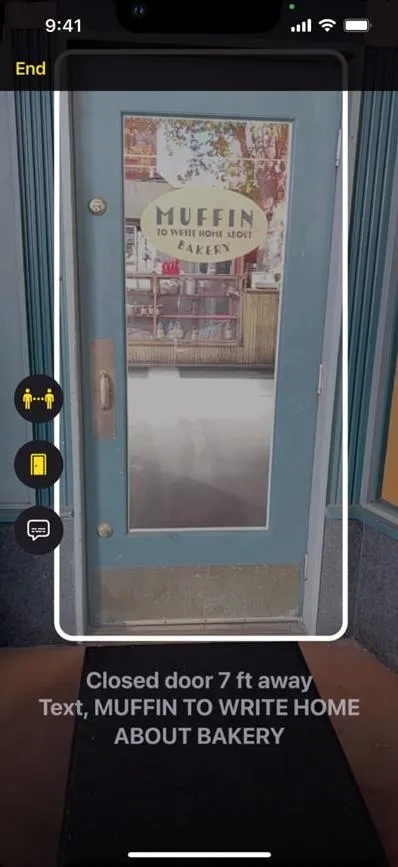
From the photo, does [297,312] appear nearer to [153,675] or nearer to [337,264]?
[337,264]

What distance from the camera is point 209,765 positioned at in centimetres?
121

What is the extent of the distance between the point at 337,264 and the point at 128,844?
1.59 meters

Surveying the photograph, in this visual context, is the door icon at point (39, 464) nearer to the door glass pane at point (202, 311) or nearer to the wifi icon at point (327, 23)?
the door glass pane at point (202, 311)

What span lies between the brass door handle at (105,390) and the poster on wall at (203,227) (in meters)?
0.15

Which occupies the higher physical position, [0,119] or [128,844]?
[0,119]

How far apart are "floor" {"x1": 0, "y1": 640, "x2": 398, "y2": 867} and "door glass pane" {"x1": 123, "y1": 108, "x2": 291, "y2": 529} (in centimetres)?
57

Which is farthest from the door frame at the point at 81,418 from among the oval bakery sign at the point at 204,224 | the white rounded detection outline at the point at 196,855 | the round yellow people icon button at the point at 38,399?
the white rounded detection outline at the point at 196,855

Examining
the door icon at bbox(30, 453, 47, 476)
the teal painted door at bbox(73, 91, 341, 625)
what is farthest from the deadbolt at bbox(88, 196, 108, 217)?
the door icon at bbox(30, 453, 47, 476)

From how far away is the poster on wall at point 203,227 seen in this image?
163 cm

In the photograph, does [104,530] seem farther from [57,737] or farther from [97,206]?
[97,206]

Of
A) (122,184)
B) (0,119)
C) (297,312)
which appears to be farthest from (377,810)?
(0,119)

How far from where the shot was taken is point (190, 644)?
163cm

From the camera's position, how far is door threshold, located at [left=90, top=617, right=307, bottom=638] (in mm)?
1938

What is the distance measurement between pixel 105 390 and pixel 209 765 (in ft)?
3.55
